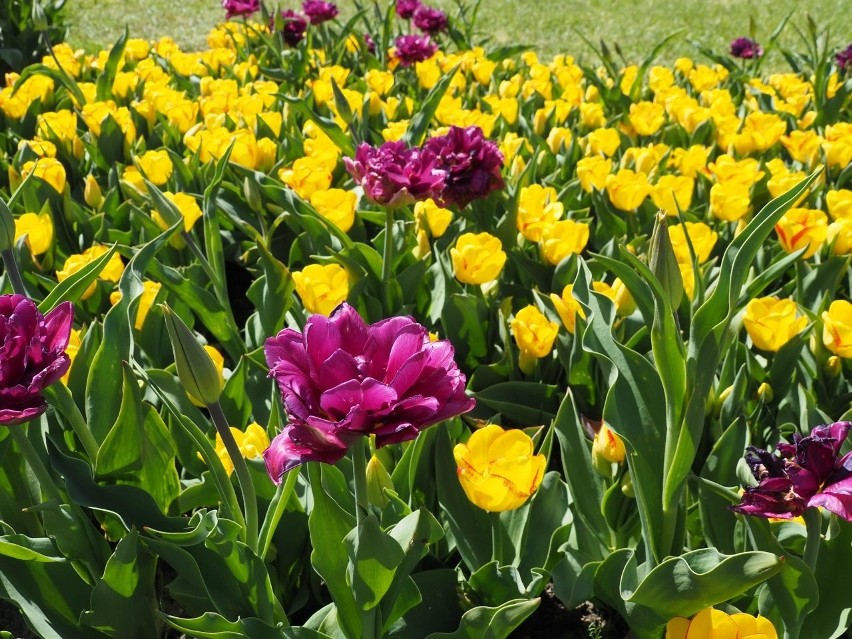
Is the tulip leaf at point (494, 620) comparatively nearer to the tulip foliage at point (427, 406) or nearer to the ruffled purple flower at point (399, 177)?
the tulip foliage at point (427, 406)

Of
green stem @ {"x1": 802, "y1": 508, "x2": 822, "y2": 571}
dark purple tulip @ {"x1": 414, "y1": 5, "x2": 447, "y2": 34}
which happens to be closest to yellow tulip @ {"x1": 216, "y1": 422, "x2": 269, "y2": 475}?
green stem @ {"x1": 802, "y1": 508, "x2": 822, "y2": 571}

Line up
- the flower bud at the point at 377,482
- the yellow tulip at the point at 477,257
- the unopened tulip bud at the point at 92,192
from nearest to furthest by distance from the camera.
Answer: the flower bud at the point at 377,482 → the yellow tulip at the point at 477,257 → the unopened tulip bud at the point at 92,192

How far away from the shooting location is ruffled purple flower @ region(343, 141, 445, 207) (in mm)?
1721

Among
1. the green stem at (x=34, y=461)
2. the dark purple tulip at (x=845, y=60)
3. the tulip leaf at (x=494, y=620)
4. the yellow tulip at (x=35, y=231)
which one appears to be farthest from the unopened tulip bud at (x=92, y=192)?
the dark purple tulip at (x=845, y=60)

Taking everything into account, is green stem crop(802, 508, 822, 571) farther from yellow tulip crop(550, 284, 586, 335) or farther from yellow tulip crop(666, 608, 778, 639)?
yellow tulip crop(550, 284, 586, 335)

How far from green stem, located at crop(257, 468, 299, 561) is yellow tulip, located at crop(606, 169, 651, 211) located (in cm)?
124

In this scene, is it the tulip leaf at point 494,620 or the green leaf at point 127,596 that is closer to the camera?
the tulip leaf at point 494,620

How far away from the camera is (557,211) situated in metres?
2.04

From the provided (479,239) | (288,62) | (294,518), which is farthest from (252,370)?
(288,62)

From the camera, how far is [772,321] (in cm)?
158

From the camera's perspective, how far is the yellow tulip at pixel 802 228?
1799mm

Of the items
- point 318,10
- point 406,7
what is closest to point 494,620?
point 318,10

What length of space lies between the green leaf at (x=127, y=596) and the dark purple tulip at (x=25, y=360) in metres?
0.30

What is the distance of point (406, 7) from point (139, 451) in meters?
3.70
